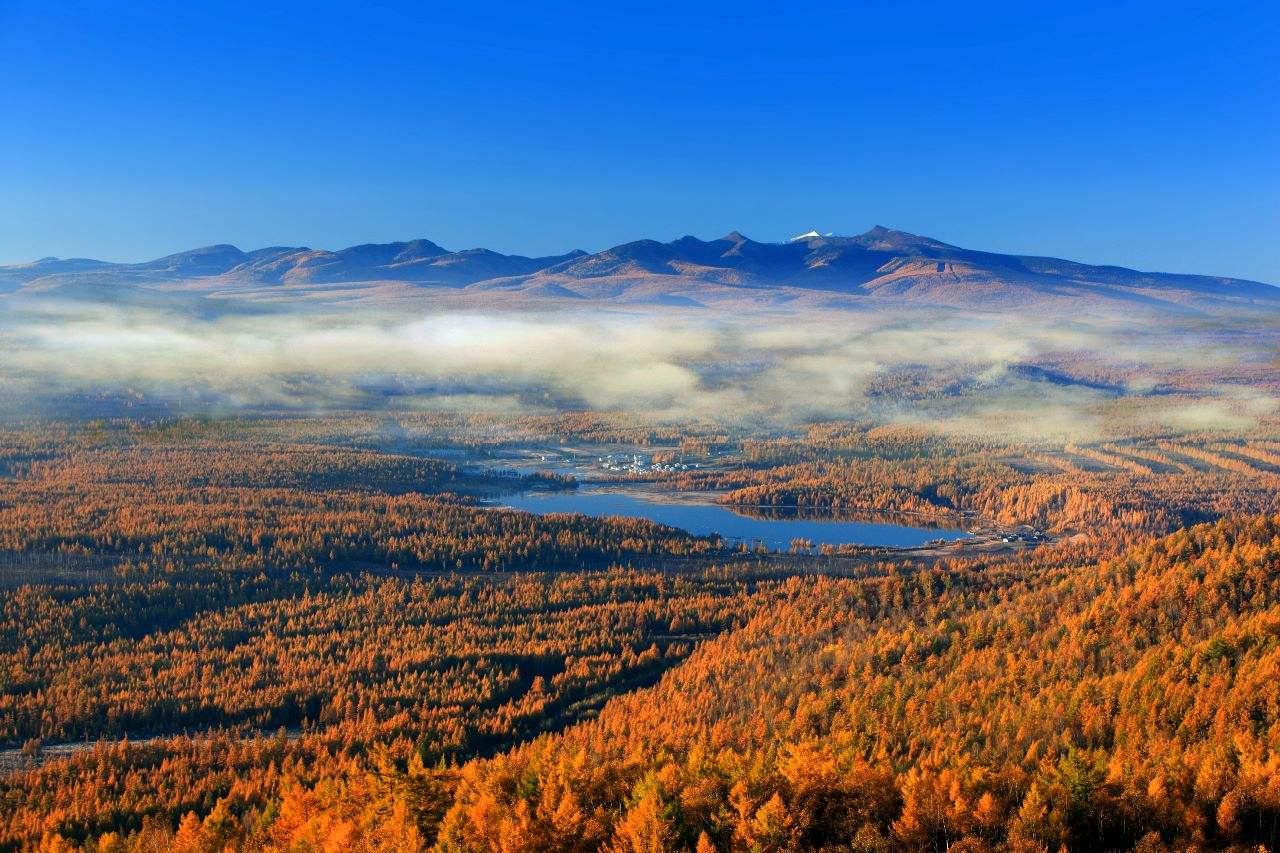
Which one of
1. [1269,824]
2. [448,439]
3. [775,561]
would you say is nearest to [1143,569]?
[1269,824]

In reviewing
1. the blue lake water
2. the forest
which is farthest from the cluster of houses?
the forest

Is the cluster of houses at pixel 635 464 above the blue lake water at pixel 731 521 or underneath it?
above

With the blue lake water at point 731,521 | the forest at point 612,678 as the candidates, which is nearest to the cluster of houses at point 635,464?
the blue lake water at point 731,521

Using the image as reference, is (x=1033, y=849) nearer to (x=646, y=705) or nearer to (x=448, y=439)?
(x=646, y=705)

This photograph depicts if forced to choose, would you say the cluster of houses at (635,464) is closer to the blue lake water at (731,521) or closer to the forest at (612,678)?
the blue lake water at (731,521)

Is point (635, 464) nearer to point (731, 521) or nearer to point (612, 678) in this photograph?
point (731, 521)

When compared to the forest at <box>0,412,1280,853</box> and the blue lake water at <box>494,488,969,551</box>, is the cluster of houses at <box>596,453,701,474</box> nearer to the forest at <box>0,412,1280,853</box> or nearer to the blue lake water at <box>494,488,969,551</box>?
the blue lake water at <box>494,488,969,551</box>
